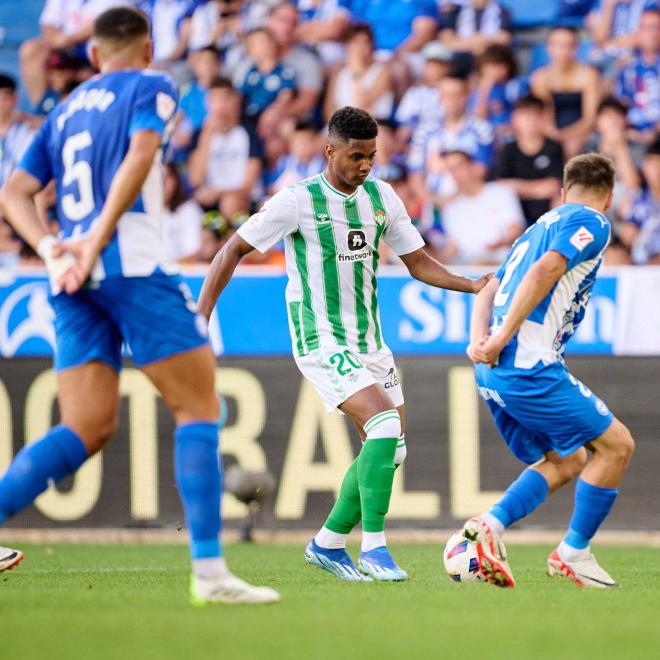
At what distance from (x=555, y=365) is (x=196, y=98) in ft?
27.8

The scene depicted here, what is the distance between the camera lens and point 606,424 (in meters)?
5.81

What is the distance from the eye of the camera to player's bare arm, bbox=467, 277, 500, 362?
5964 millimetres

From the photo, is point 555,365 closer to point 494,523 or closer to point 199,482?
point 494,523

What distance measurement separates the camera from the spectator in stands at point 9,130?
13.1m

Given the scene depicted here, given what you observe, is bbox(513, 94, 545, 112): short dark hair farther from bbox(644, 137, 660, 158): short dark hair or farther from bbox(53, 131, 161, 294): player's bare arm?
bbox(53, 131, 161, 294): player's bare arm

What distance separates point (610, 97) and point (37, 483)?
375 inches

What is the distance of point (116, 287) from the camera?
450 centimetres

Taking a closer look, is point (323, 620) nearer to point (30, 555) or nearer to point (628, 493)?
point (30, 555)

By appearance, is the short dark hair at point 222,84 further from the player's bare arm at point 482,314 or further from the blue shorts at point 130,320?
the blue shorts at point 130,320

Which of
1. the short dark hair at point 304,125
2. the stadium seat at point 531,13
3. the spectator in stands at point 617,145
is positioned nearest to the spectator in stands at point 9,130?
the short dark hair at point 304,125

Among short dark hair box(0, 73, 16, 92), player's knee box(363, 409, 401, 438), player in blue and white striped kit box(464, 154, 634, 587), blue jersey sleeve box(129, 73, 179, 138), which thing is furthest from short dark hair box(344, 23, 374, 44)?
blue jersey sleeve box(129, 73, 179, 138)

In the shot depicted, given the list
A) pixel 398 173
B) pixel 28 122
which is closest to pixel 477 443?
pixel 398 173

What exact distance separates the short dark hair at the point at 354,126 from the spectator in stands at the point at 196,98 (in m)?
7.46

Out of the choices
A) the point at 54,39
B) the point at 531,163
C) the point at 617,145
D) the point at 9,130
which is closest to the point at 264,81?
the point at 54,39
